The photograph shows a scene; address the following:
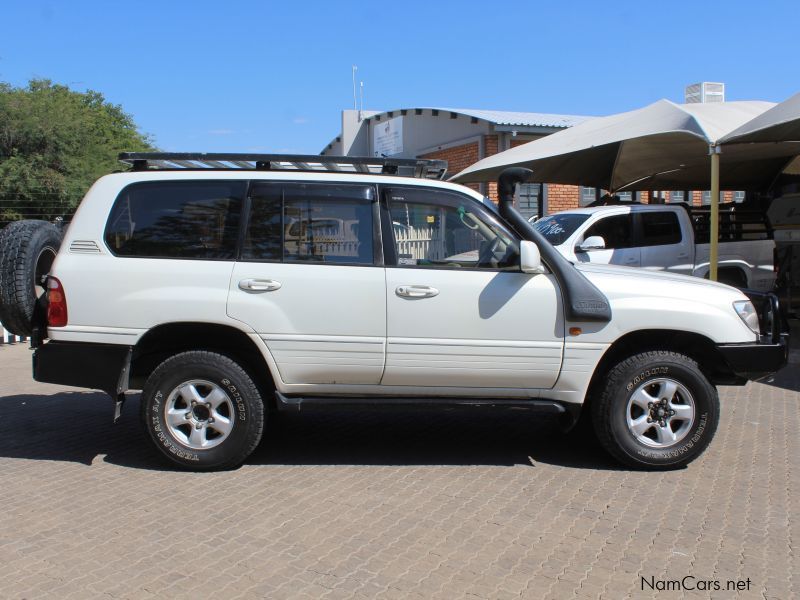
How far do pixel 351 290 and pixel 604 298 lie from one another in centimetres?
167

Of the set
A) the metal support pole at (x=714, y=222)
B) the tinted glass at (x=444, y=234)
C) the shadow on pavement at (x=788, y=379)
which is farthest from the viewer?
the metal support pole at (x=714, y=222)

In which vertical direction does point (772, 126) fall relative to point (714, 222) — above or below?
above

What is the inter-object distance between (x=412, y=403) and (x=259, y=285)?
4.21ft

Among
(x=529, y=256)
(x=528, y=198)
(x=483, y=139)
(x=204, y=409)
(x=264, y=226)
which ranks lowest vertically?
(x=204, y=409)

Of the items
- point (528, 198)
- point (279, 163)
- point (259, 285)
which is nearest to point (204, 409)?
point (259, 285)

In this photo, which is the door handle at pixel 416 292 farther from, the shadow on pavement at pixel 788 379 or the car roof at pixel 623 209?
the car roof at pixel 623 209

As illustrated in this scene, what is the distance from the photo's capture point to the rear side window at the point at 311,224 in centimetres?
509

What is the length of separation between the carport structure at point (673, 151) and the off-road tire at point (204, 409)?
711 cm

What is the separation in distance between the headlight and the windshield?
15.5 ft

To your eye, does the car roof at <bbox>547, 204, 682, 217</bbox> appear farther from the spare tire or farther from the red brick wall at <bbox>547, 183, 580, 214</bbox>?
the red brick wall at <bbox>547, 183, 580, 214</bbox>

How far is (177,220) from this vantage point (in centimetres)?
516

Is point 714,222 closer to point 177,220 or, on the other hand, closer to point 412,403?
point 412,403

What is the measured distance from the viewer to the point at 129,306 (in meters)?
5.02

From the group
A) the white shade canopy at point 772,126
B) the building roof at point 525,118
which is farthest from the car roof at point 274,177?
the building roof at point 525,118
